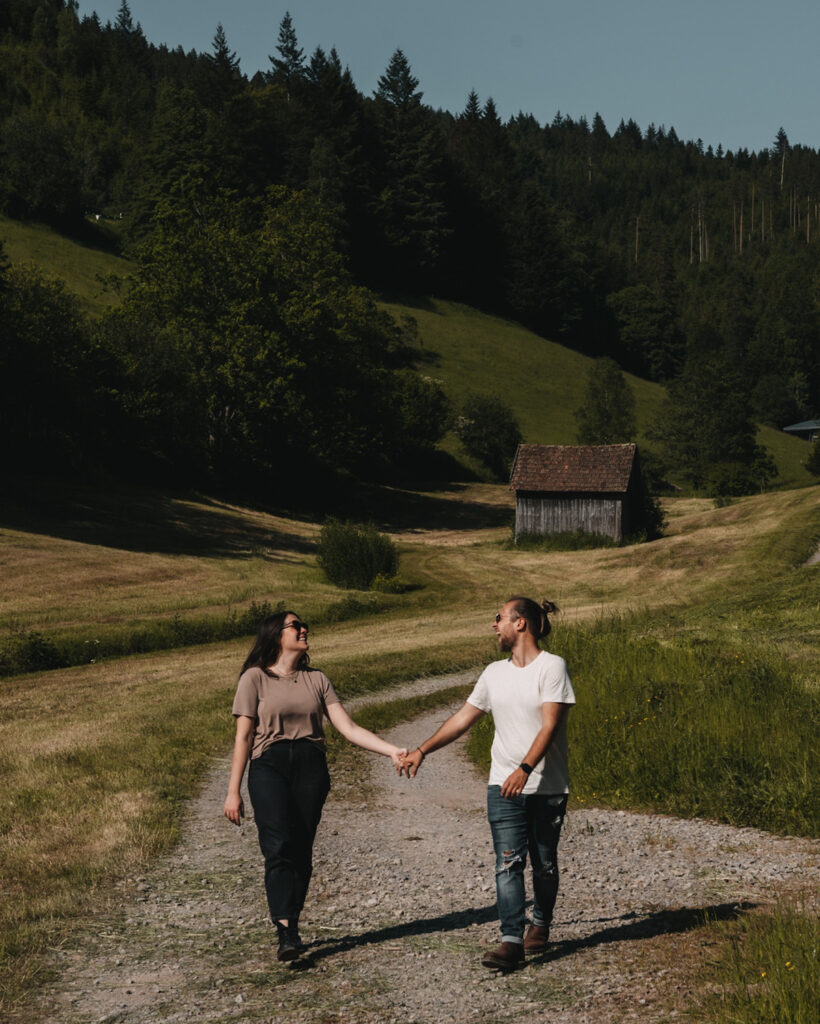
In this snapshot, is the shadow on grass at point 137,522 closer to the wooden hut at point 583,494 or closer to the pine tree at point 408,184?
the wooden hut at point 583,494

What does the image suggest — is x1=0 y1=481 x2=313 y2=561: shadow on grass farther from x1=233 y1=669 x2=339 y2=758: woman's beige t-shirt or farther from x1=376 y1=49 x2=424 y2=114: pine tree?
x1=376 y1=49 x2=424 y2=114: pine tree

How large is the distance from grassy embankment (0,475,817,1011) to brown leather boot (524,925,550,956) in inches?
126

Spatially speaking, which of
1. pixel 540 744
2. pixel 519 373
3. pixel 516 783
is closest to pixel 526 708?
pixel 540 744

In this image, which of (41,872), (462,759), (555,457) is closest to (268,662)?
(41,872)

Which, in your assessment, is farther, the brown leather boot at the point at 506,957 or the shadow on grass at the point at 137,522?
the shadow on grass at the point at 137,522

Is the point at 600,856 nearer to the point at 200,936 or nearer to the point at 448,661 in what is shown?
the point at 200,936

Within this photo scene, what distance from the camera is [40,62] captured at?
549ft

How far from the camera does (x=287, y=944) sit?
23.1ft

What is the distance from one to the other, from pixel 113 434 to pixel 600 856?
2062 inches

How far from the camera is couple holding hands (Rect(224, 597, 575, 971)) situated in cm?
680

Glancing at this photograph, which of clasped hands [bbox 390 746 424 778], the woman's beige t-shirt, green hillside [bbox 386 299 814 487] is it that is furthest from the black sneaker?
green hillside [bbox 386 299 814 487]

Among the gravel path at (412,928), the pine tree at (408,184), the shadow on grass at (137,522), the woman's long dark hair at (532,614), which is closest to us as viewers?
the gravel path at (412,928)

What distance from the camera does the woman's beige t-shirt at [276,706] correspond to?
23.7 feet

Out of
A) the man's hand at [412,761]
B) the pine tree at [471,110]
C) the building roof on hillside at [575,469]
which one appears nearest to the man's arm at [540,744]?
the man's hand at [412,761]
